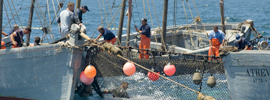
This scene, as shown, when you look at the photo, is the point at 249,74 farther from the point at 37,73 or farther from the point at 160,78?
the point at 37,73

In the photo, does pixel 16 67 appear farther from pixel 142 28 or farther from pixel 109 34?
pixel 142 28

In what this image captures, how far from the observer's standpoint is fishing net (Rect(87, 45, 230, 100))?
907 centimetres

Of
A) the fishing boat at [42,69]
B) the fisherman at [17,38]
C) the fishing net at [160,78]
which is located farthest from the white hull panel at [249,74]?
the fisherman at [17,38]

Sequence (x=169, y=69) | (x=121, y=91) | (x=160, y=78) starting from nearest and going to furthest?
(x=169, y=69)
(x=160, y=78)
(x=121, y=91)

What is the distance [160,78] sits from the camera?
9734 millimetres

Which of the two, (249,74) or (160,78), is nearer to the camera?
(249,74)

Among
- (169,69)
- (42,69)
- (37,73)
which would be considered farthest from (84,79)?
(169,69)

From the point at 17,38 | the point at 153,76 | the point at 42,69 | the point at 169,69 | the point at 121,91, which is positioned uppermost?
the point at 17,38

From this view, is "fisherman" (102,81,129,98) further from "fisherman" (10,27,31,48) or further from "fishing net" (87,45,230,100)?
"fisherman" (10,27,31,48)

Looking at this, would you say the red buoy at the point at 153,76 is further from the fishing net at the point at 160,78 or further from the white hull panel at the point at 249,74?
the white hull panel at the point at 249,74

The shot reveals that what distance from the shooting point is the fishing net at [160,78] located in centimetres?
907

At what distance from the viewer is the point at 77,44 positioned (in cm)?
938

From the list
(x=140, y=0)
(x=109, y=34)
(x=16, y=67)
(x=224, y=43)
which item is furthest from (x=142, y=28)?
(x=140, y=0)

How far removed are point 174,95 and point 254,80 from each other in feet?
7.21
